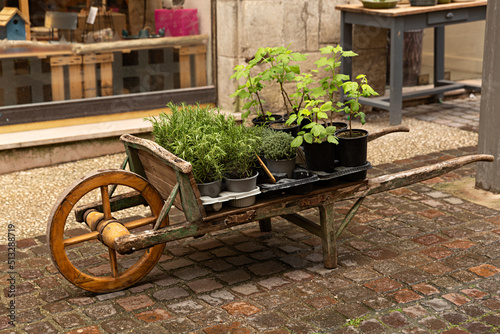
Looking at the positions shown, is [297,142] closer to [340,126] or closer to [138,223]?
[340,126]

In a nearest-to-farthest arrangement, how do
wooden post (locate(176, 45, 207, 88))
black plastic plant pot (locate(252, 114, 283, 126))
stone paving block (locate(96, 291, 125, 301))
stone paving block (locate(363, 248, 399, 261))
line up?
stone paving block (locate(96, 291, 125, 301)) < black plastic plant pot (locate(252, 114, 283, 126)) < stone paving block (locate(363, 248, 399, 261)) < wooden post (locate(176, 45, 207, 88))

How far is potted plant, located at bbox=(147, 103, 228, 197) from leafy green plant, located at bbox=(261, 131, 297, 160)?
27cm

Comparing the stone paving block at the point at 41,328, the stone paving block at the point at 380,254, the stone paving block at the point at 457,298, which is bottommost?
the stone paving block at the point at 41,328

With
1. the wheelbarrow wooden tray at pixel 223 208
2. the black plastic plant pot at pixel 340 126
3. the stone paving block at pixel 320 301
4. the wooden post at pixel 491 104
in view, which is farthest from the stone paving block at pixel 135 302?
the wooden post at pixel 491 104

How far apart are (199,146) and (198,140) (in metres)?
0.09

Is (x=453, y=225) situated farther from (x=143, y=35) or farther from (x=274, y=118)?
(x=143, y=35)

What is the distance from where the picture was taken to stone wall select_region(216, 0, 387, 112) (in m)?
7.48

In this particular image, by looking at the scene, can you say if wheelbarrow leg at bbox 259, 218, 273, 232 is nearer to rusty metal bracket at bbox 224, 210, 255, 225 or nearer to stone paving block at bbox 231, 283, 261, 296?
stone paving block at bbox 231, 283, 261, 296

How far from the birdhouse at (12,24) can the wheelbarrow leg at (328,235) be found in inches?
159

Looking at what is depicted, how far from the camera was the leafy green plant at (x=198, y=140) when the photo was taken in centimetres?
392

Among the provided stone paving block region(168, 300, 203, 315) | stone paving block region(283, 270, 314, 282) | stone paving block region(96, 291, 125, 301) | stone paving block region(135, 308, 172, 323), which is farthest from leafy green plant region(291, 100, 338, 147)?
stone paving block region(96, 291, 125, 301)

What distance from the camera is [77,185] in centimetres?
392

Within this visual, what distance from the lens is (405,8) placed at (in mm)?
7641

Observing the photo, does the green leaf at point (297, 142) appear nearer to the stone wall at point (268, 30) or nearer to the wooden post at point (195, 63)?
the stone wall at point (268, 30)
